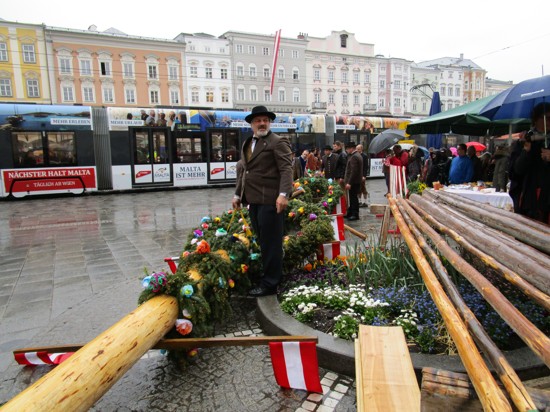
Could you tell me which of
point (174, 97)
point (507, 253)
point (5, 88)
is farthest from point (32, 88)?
point (507, 253)

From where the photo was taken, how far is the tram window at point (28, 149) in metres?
13.9

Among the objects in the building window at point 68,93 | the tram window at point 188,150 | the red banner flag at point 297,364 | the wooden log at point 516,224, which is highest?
the building window at point 68,93

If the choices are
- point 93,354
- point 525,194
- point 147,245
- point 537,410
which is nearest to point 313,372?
point 93,354

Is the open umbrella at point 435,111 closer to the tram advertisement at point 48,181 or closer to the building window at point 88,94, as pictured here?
the tram advertisement at point 48,181

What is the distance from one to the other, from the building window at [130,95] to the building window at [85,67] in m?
4.44

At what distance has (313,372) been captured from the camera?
2.61 meters

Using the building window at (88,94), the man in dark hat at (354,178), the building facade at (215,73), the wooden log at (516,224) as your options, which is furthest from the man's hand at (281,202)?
the building window at (88,94)

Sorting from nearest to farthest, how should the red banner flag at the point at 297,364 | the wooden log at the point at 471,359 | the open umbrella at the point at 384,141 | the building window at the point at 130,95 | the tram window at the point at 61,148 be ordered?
the wooden log at the point at 471,359
the red banner flag at the point at 297,364
the open umbrella at the point at 384,141
the tram window at the point at 61,148
the building window at the point at 130,95

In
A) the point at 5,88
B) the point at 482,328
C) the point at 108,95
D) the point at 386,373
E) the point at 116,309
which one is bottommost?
the point at 116,309

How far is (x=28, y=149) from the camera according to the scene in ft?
46.1

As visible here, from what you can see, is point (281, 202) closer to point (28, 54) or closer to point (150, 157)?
point (150, 157)

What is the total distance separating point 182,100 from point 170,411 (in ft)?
174

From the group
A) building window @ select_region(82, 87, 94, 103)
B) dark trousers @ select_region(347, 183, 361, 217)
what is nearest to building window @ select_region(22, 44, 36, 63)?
building window @ select_region(82, 87, 94, 103)

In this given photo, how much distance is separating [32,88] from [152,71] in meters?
13.3
